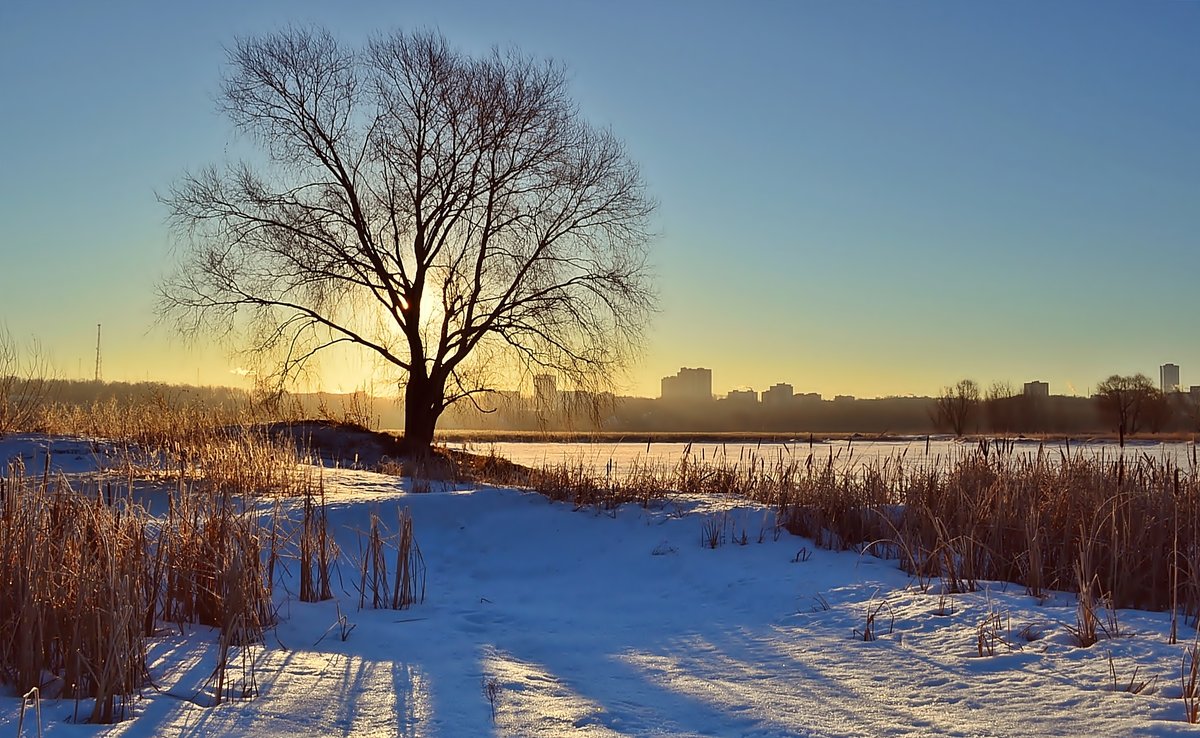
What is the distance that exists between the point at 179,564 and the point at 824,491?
607cm

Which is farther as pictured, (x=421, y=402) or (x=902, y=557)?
(x=421, y=402)

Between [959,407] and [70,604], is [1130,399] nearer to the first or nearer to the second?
[959,407]

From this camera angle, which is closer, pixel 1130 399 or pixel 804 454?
pixel 804 454

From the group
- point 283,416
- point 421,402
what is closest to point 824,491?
point 421,402

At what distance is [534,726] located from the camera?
388 centimetres

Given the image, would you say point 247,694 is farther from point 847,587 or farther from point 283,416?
point 283,416

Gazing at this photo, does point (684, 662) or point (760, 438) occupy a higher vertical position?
point (760, 438)

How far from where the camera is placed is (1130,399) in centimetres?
5003

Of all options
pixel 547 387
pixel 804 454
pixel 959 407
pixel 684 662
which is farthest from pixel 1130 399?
pixel 684 662

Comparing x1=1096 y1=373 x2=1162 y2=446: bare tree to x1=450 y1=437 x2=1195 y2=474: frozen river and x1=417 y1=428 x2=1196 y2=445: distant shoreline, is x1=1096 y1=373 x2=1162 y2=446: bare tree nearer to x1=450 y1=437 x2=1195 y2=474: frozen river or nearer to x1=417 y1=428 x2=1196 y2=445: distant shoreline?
x1=417 y1=428 x2=1196 y2=445: distant shoreline

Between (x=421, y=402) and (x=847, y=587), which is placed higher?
(x=421, y=402)

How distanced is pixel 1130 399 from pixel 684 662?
53.4 meters

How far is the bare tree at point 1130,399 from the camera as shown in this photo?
49000 millimetres

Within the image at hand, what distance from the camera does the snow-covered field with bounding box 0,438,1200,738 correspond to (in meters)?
3.87
